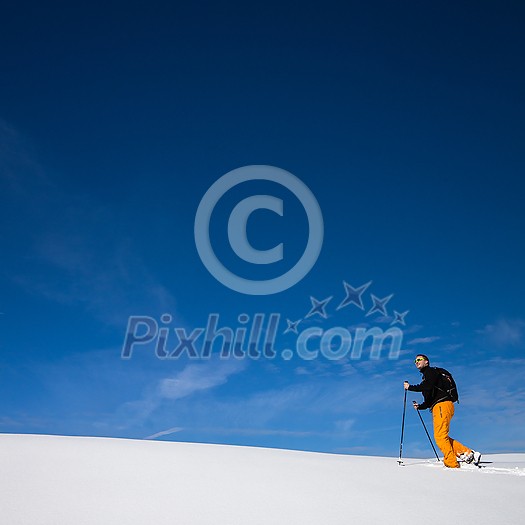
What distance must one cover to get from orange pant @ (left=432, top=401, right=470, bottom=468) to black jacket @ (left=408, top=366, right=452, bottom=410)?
0.13 m

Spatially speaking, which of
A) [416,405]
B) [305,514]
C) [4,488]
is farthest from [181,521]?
[416,405]

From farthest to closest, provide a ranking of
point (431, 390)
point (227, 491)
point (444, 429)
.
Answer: point (431, 390) → point (444, 429) → point (227, 491)

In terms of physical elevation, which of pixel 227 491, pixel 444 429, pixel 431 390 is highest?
pixel 431 390

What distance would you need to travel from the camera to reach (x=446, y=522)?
4.20m

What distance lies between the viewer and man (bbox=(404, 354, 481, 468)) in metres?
9.59

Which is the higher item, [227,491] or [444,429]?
[444,429]

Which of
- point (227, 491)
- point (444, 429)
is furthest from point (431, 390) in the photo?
point (227, 491)

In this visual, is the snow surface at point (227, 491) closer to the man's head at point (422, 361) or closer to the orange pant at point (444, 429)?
the orange pant at point (444, 429)

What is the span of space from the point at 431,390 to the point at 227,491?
617 centimetres

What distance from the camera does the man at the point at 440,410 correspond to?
377 inches

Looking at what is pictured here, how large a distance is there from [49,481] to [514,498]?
505 centimetres

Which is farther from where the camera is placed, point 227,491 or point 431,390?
point 431,390

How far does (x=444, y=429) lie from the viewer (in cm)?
973

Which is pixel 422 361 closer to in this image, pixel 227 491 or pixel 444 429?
pixel 444 429
